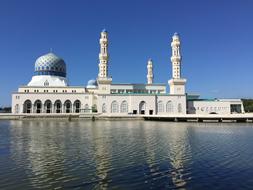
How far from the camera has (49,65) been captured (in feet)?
260

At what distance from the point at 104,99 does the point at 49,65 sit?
72.0 ft


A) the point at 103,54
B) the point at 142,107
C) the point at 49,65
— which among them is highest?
the point at 103,54

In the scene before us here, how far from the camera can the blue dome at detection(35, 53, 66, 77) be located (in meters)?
79.4

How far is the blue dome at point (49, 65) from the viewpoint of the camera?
7938 cm

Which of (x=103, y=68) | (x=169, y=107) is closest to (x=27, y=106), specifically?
(x=103, y=68)

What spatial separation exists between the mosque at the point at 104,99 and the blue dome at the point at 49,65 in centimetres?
30

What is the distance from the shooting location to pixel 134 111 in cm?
7288

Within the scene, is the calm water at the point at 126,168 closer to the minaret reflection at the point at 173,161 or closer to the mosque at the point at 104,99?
the minaret reflection at the point at 173,161

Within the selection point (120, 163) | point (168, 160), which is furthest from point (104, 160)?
point (168, 160)

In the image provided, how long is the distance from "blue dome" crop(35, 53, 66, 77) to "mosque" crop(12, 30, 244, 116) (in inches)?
11.7

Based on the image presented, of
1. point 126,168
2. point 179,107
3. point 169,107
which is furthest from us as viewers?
point 169,107

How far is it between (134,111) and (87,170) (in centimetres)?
6115

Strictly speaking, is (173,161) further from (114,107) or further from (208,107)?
(208,107)

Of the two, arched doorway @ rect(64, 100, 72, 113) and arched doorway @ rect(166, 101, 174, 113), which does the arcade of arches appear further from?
arched doorway @ rect(166, 101, 174, 113)
